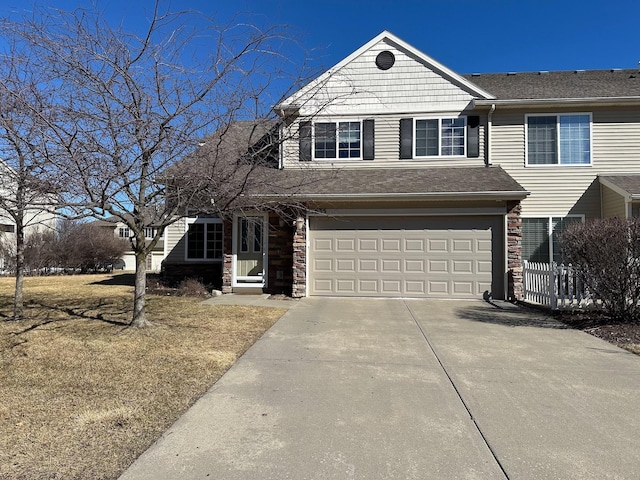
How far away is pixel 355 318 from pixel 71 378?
17.7ft

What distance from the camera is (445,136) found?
1311cm

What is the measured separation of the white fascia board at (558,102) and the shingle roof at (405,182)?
75.9 inches

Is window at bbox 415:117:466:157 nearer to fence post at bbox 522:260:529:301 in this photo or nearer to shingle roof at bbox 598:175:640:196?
fence post at bbox 522:260:529:301

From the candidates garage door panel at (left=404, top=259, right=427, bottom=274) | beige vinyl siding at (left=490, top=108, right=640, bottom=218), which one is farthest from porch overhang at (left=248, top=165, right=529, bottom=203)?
garage door panel at (left=404, top=259, right=427, bottom=274)

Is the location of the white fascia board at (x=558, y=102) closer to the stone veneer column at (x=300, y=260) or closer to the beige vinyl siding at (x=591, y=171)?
the beige vinyl siding at (x=591, y=171)

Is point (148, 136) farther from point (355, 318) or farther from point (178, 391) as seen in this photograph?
point (355, 318)

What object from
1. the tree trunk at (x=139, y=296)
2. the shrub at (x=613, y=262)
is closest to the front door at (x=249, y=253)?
the tree trunk at (x=139, y=296)

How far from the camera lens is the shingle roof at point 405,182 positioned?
36.3 ft

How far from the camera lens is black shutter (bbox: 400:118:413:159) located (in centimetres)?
1315

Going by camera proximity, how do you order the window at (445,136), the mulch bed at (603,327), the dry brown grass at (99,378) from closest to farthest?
the dry brown grass at (99,378), the mulch bed at (603,327), the window at (445,136)

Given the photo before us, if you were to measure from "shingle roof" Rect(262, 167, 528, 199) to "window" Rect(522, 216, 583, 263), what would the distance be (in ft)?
6.12

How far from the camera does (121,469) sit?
301 cm

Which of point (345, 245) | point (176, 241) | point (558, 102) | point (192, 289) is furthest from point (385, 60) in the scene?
point (176, 241)

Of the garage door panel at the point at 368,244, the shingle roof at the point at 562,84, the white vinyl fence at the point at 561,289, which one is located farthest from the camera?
the shingle roof at the point at 562,84
